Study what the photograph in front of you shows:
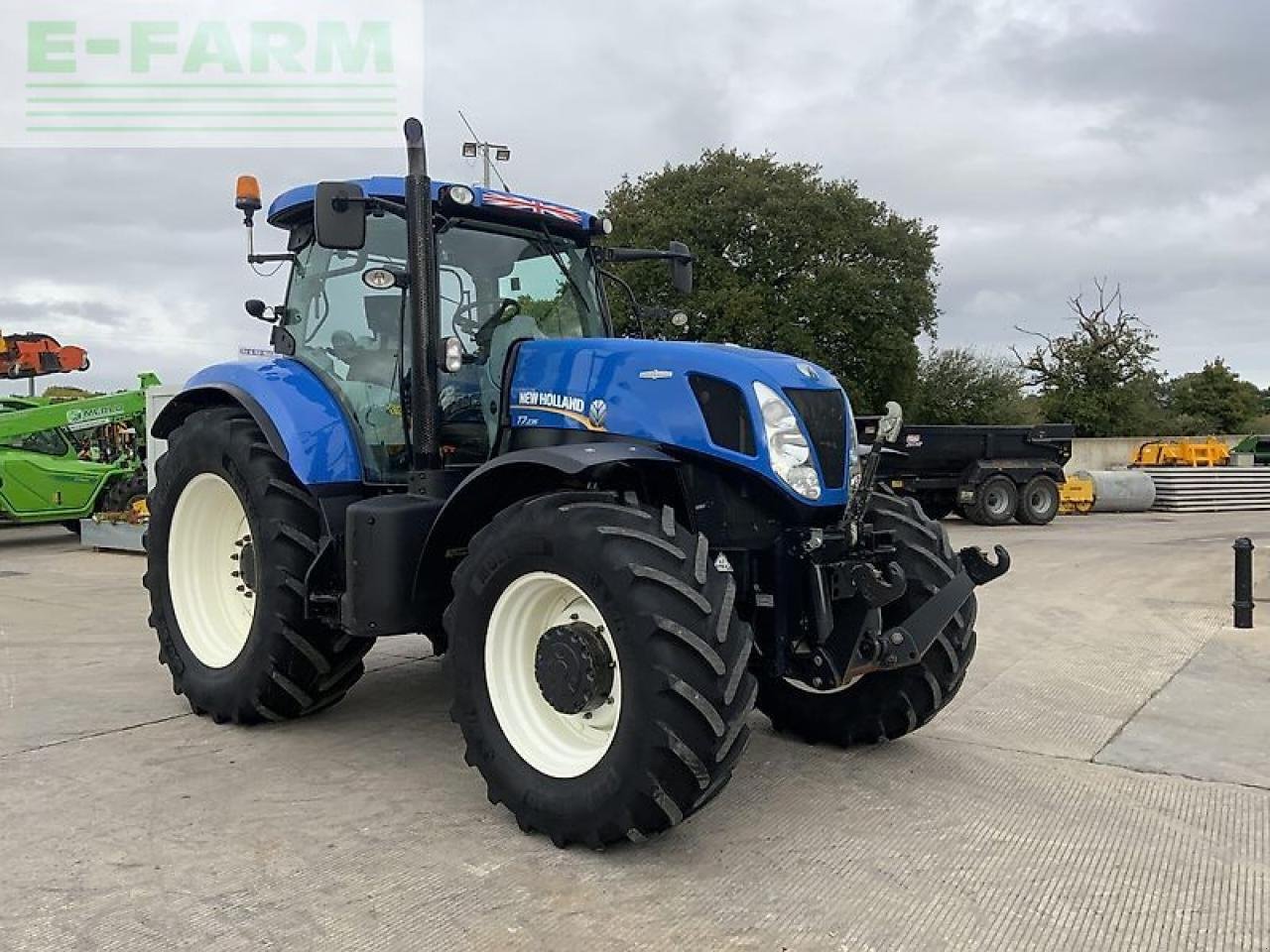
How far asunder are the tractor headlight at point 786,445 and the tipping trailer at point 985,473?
1395 centimetres

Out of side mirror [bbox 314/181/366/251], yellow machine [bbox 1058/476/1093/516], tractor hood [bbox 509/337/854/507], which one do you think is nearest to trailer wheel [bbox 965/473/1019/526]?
yellow machine [bbox 1058/476/1093/516]

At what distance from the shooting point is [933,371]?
135 ft

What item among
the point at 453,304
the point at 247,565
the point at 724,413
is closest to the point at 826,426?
the point at 724,413

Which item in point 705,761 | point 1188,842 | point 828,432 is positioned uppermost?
point 828,432

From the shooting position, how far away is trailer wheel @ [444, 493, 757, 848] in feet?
11.0

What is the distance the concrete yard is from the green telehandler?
28.3ft

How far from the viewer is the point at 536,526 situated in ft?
12.1

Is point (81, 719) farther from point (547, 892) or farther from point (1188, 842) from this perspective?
point (1188, 842)

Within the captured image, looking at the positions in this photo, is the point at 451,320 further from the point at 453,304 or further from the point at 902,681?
the point at 902,681

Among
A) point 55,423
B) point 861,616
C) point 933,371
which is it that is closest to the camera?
point 861,616

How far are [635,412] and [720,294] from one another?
24.4m

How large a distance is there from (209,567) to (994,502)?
15.3 meters

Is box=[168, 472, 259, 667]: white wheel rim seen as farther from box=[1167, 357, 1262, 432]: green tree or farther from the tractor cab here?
box=[1167, 357, 1262, 432]: green tree

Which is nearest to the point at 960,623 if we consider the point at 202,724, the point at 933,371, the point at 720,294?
the point at 202,724
